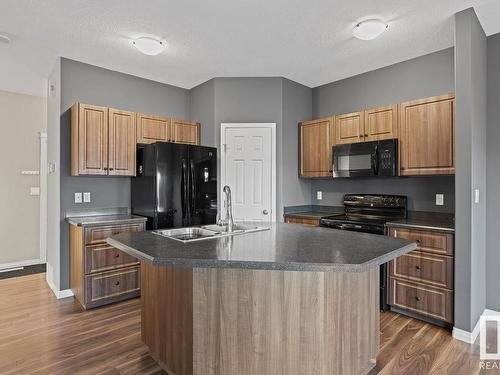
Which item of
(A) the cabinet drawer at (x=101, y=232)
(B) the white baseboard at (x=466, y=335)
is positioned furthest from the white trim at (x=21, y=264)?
(B) the white baseboard at (x=466, y=335)

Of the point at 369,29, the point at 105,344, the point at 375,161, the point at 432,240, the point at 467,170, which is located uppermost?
the point at 369,29

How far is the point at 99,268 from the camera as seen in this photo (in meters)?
3.17

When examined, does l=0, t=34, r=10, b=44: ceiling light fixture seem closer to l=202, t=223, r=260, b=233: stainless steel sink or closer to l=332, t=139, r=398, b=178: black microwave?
l=202, t=223, r=260, b=233: stainless steel sink

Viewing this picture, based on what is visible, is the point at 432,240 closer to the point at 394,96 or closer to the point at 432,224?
the point at 432,224

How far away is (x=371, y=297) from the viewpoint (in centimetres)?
198

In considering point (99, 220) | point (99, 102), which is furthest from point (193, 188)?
point (99, 102)

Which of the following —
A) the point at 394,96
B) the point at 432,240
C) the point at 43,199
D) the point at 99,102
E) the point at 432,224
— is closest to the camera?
the point at 432,240

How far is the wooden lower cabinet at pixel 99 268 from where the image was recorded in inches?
122

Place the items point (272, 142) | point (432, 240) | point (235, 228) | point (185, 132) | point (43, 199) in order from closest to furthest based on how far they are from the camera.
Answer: point (235, 228) < point (432, 240) < point (272, 142) < point (185, 132) < point (43, 199)

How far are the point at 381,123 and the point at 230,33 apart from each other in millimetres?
1864

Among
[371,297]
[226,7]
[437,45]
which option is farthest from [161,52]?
[371,297]

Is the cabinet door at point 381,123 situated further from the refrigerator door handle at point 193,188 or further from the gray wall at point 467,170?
the refrigerator door handle at point 193,188

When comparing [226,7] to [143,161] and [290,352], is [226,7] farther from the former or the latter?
[290,352]

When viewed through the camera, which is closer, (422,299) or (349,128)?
(422,299)
